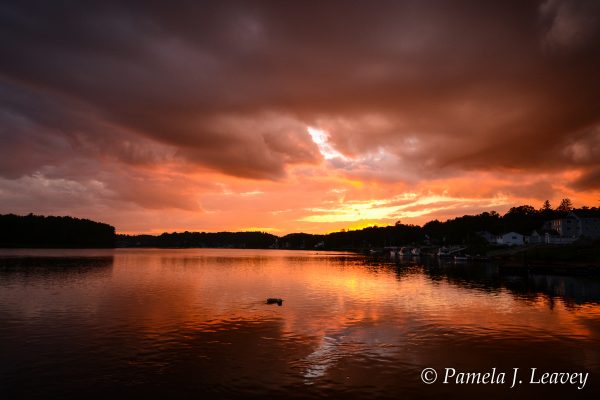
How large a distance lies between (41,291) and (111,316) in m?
25.0

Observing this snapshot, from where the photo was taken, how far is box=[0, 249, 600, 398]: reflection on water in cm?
2294

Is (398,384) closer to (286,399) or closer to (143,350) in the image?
(286,399)

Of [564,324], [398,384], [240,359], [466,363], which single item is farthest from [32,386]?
[564,324]

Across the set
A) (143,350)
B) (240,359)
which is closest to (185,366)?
(240,359)

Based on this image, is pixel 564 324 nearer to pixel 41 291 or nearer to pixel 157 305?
pixel 157 305

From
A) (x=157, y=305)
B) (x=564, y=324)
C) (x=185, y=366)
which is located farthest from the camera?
(x=157, y=305)

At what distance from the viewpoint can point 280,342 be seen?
1271 inches

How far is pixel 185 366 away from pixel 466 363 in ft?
62.5

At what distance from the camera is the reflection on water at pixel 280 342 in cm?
2294

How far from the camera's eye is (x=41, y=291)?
58.9 metres

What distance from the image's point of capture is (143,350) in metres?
29.5

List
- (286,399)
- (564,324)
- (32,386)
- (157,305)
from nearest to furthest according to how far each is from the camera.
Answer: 1. (286,399)
2. (32,386)
3. (564,324)
4. (157,305)

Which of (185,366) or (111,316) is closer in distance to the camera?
(185,366)

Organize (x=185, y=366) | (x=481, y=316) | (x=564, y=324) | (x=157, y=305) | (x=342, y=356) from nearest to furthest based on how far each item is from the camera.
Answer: (x=185, y=366)
(x=342, y=356)
(x=564, y=324)
(x=481, y=316)
(x=157, y=305)
